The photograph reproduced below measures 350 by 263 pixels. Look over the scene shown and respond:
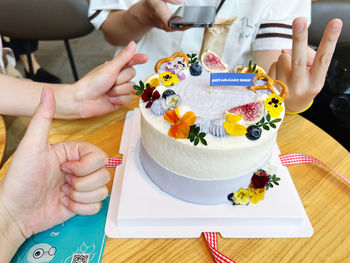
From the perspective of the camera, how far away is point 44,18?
2051 millimetres

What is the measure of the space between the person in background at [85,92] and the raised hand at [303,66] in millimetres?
598

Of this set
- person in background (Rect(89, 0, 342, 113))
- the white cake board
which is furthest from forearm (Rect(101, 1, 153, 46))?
the white cake board

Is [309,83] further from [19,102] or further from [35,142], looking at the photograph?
[19,102]

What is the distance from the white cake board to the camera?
0.85 metres

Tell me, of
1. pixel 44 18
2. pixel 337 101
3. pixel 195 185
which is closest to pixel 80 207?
pixel 195 185

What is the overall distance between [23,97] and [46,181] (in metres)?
0.47

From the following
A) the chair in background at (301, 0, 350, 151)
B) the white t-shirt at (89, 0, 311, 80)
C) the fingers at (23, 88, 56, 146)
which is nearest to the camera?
the fingers at (23, 88, 56, 146)

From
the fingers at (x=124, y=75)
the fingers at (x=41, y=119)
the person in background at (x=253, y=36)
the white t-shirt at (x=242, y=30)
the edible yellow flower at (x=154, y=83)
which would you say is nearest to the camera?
the fingers at (x=41, y=119)

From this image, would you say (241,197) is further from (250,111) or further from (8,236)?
(8,236)

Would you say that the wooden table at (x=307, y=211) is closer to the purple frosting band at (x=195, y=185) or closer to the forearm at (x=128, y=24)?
the purple frosting band at (x=195, y=185)

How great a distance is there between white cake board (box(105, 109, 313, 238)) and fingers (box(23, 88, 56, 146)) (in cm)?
32

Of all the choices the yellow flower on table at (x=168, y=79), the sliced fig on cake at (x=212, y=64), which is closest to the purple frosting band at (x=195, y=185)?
the yellow flower on table at (x=168, y=79)

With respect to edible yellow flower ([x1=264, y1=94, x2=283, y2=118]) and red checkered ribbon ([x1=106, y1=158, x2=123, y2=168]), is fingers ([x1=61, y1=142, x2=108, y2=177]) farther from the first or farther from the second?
edible yellow flower ([x1=264, y1=94, x2=283, y2=118])

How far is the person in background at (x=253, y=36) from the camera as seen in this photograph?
41.4 inches
